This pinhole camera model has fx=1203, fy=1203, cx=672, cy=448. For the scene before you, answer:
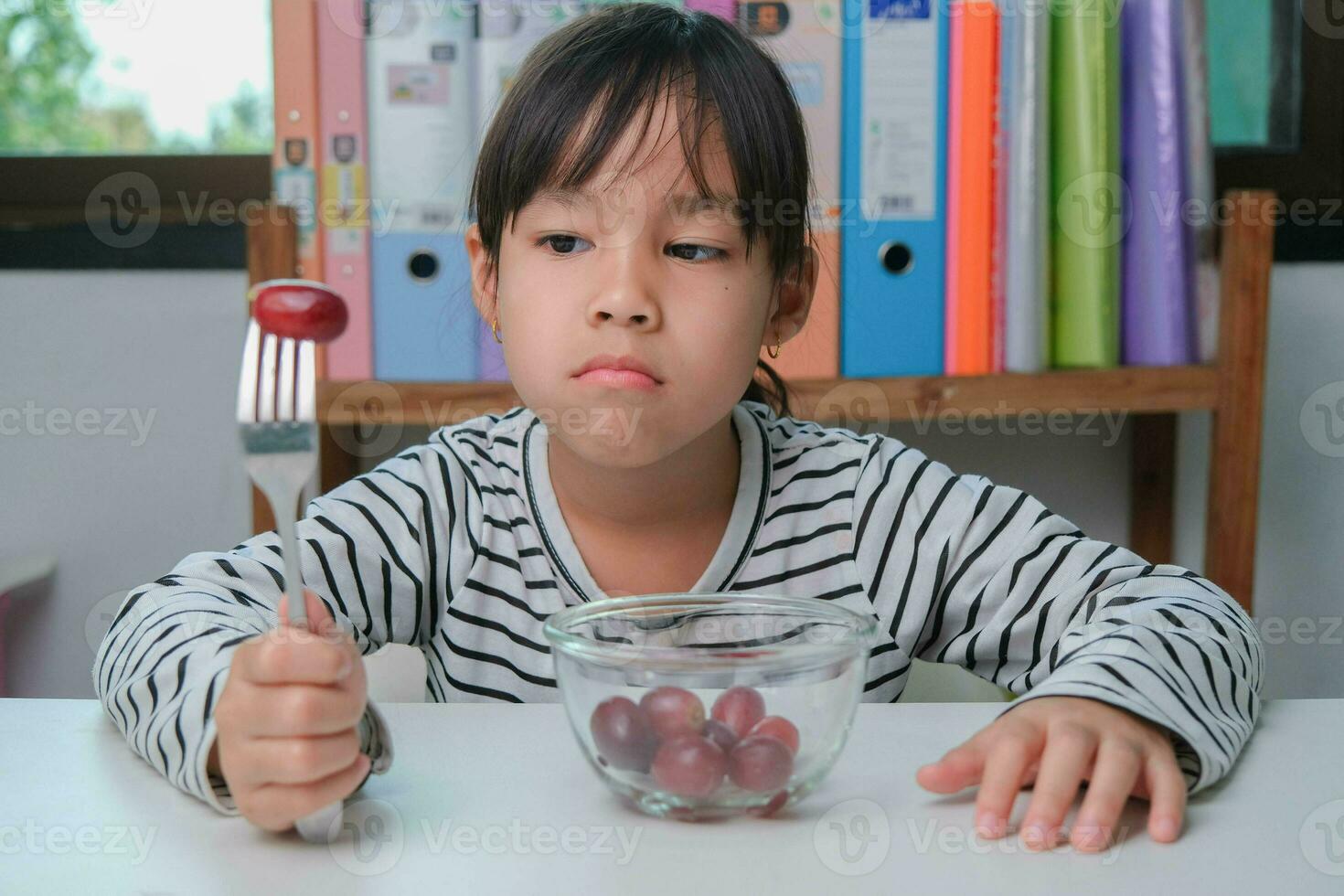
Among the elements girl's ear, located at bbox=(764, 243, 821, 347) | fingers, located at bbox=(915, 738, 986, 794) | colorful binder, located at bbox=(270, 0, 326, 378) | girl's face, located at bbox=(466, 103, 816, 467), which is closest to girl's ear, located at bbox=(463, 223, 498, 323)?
girl's face, located at bbox=(466, 103, 816, 467)

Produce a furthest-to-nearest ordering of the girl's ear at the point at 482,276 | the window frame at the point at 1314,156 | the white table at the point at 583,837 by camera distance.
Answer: the window frame at the point at 1314,156 → the girl's ear at the point at 482,276 → the white table at the point at 583,837

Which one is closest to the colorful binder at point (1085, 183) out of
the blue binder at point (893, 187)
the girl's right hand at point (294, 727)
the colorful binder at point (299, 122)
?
the blue binder at point (893, 187)

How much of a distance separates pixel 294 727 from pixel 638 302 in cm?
40

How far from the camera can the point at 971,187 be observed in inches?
49.4

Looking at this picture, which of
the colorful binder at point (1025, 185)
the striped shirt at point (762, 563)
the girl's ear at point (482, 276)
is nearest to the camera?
the striped shirt at point (762, 563)

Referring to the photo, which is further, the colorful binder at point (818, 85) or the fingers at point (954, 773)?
the colorful binder at point (818, 85)

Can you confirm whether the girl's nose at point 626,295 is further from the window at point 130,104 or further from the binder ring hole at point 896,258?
the window at point 130,104

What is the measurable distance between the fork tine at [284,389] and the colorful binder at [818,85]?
858 mm

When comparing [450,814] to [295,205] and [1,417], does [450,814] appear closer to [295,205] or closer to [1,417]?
[295,205]

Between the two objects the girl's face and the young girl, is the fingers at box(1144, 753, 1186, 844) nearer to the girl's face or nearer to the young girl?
the young girl

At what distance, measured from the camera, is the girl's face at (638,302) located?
0.79 metres

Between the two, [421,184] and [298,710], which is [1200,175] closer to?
[421,184]

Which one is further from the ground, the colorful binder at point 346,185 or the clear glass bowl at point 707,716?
the colorful binder at point 346,185

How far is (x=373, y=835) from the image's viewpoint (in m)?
0.47
